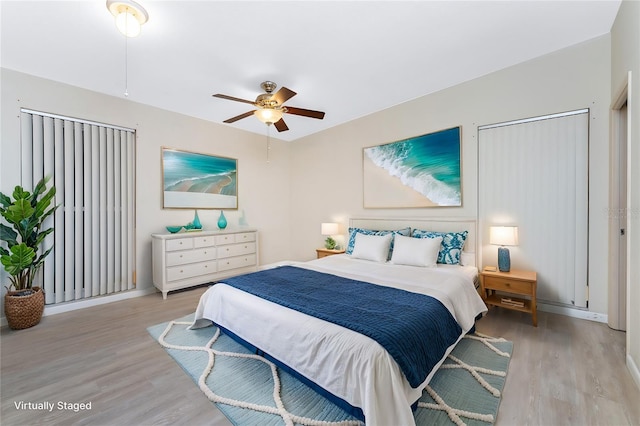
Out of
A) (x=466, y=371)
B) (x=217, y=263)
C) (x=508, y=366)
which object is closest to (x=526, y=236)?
(x=508, y=366)

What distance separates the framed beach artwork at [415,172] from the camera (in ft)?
11.7

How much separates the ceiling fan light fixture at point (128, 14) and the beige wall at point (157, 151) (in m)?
1.91

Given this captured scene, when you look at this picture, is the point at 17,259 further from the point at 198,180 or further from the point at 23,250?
the point at 198,180

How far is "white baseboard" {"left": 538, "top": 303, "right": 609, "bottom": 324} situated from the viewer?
2695 mm

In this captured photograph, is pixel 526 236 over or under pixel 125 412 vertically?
over

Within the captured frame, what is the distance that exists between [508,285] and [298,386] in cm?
241

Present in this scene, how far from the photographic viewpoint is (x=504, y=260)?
295cm

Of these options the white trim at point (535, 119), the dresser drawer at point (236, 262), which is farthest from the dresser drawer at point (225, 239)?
the white trim at point (535, 119)

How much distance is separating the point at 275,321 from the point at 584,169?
341 cm

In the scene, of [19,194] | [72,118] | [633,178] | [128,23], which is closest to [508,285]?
[633,178]

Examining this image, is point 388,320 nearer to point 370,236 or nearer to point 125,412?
point 125,412

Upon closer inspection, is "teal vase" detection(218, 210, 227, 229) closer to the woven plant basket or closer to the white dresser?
the white dresser

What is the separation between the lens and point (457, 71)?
3.16 metres

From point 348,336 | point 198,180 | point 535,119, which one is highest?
point 535,119
